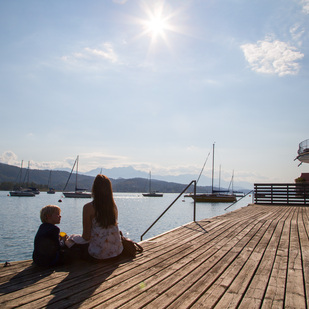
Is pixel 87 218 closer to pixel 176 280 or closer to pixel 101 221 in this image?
pixel 101 221

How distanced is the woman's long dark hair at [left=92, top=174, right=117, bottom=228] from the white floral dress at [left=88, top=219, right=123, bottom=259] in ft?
0.32

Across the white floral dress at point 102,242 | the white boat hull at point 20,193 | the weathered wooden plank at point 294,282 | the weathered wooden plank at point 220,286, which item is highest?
the white floral dress at point 102,242

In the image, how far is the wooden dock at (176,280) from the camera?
3.10 meters

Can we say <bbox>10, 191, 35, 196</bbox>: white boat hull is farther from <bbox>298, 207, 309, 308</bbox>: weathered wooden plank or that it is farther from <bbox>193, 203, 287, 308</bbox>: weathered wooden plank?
<bbox>193, 203, 287, 308</bbox>: weathered wooden plank

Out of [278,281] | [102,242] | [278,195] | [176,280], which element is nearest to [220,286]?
[176,280]

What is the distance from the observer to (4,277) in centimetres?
388

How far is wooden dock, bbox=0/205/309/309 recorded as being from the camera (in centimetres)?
310

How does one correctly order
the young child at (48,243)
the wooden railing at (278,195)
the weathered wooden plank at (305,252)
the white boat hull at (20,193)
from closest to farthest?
the weathered wooden plank at (305,252) → the young child at (48,243) → the wooden railing at (278,195) → the white boat hull at (20,193)

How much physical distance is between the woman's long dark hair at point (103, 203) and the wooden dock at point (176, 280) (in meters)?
0.70

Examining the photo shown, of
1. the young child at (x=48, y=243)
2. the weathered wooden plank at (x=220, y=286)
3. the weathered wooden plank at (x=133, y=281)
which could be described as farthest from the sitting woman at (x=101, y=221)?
the weathered wooden plank at (x=220, y=286)

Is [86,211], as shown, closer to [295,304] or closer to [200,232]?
[295,304]

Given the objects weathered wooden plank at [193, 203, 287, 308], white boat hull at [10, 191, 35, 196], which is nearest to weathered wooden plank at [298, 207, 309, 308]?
weathered wooden plank at [193, 203, 287, 308]

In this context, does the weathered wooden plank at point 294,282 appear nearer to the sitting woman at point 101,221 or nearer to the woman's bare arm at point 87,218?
the sitting woman at point 101,221

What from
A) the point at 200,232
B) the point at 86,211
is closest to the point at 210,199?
the point at 200,232
